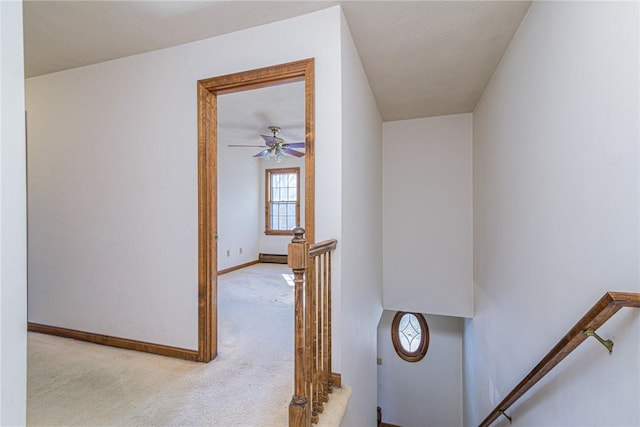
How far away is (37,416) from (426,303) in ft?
12.9

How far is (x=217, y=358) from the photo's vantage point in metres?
2.24

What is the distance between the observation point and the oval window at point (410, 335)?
5.14 m

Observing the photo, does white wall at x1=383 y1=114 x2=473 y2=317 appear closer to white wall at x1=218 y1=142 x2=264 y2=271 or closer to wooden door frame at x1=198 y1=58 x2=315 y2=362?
wooden door frame at x1=198 y1=58 x2=315 y2=362

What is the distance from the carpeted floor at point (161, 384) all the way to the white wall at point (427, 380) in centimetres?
333

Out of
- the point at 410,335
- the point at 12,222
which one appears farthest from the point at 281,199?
the point at 12,222

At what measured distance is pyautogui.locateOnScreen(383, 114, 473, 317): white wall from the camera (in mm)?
3924

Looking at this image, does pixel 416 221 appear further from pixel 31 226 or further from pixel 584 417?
pixel 31 226

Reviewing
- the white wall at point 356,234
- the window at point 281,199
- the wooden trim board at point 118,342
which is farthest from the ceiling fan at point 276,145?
the wooden trim board at point 118,342

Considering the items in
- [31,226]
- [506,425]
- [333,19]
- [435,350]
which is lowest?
[435,350]

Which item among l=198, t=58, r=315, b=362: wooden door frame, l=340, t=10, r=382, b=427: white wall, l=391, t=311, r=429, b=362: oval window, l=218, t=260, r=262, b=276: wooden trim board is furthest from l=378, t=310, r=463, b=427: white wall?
l=198, t=58, r=315, b=362: wooden door frame

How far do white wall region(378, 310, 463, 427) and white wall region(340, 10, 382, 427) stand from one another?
2390mm

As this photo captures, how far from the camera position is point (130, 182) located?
7.94 ft

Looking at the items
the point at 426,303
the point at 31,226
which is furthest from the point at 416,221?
the point at 31,226

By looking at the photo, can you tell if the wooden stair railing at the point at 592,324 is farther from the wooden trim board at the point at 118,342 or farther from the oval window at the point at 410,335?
the oval window at the point at 410,335
